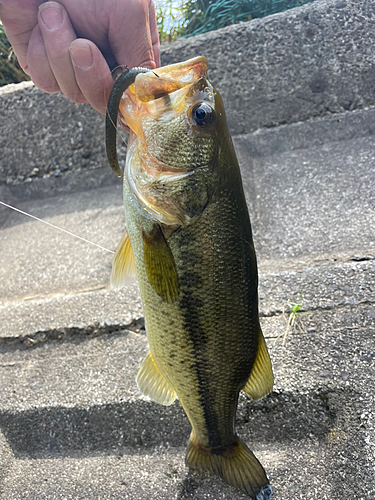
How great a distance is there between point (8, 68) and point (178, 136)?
4.36 metres

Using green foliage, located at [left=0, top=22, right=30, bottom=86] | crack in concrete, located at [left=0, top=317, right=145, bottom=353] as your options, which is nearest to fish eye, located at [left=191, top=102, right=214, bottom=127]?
crack in concrete, located at [left=0, top=317, right=145, bottom=353]

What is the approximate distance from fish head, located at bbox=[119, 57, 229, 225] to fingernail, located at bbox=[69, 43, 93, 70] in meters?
0.18

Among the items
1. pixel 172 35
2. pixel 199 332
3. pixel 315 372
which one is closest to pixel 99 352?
pixel 199 332

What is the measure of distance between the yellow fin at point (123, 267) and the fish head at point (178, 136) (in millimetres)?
252

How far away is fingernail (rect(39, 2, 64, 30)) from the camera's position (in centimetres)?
126

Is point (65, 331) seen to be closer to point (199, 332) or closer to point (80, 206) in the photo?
point (199, 332)

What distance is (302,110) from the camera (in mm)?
3492

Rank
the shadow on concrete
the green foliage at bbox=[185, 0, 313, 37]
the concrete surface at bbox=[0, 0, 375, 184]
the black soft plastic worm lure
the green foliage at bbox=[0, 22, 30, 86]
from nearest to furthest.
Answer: the black soft plastic worm lure → the shadow on concrete → the concrete surface at bbox=[0, 0, 375, 184] → the green foliage at bbox=[185, 0, 313, 37] → the green foliage at bbox=[0, 22, 30, 86]

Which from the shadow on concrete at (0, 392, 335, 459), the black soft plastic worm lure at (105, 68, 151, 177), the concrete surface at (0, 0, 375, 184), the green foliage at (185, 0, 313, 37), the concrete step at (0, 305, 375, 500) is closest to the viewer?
the black soft plastic worm lure at (105, 68, 151, 177)

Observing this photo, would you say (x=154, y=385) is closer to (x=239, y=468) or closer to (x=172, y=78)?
(x=239, y=468)

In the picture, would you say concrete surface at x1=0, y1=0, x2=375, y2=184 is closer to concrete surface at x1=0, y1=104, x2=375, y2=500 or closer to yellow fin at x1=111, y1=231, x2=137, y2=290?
concrete surface at x1=0, y1=104, x2=375, y2=500

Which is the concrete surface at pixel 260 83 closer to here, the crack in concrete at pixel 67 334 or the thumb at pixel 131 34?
the crack in concrete at pixel 67 334

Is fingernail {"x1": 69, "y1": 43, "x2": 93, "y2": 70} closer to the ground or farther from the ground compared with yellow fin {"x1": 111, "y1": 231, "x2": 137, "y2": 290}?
farther from the ground

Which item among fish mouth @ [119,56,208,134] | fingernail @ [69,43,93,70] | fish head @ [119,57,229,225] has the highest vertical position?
fingernail @ [69,43,93,70]
